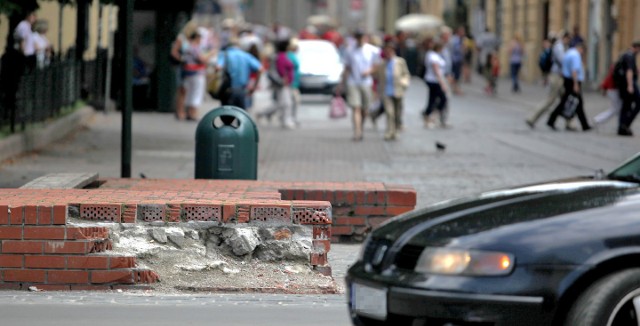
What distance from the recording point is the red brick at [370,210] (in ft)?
37.7

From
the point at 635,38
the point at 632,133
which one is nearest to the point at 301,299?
the point at 632,133

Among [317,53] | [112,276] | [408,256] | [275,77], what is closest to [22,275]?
[112,276]

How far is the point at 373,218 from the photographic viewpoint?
11547 mm

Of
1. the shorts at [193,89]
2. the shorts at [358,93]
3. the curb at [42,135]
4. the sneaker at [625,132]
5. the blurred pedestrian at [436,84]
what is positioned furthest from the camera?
the shorts at [193,89]

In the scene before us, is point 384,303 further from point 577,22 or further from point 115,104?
point 577,22

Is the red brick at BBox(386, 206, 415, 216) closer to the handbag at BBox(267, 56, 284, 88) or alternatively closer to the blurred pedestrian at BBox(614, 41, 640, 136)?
the blurred pedestrian at BBox(614, 41, 640, 136)

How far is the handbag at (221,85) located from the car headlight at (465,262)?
1504 cm

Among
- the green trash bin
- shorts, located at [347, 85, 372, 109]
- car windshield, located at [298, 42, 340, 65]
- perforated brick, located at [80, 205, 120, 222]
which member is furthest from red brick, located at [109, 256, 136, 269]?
car windshield, located at [298, 42, 340, 65]

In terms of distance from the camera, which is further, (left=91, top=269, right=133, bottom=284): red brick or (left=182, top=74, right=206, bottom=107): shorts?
(left=182, top=74, right=206, bottom=107): shorts

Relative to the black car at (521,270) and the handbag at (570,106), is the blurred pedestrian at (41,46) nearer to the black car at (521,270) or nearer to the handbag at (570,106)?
the handbag at (570,106)

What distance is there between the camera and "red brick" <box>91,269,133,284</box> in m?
9.16

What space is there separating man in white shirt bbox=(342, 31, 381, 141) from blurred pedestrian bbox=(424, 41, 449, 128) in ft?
9.91

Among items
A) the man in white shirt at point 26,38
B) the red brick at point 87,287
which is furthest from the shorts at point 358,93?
the red brick at point 87,287

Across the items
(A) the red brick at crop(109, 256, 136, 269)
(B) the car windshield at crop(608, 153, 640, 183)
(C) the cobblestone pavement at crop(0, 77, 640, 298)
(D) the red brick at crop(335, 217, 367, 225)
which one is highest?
(B) the car windshield at crop(608, 153, 640, 183)
